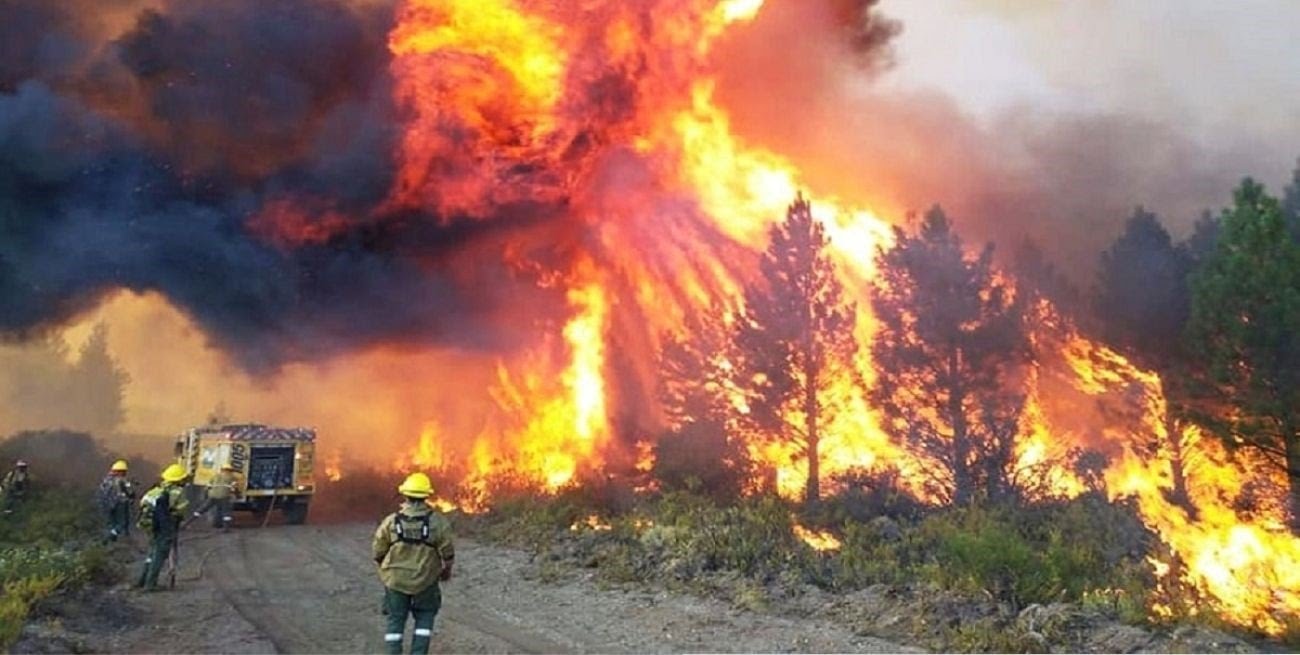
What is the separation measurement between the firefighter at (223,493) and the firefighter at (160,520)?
34.4ft

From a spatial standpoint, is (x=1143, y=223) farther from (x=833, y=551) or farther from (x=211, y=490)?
(x=211, y=490)

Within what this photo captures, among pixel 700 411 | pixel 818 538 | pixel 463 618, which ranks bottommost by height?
pixel 463 618

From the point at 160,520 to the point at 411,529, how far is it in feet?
27.7

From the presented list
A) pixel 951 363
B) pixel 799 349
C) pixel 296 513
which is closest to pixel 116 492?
pixel 296 513

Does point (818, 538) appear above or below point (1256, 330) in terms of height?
below

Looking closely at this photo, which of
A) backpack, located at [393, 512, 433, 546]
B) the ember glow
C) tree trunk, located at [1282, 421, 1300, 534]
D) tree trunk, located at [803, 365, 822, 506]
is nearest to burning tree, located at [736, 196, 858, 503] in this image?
tree trunk, located at [803, 365, 822, 506]

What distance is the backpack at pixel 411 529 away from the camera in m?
9.12

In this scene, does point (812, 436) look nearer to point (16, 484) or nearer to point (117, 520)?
point (117, 520)

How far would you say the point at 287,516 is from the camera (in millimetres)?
29047

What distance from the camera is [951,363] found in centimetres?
2527

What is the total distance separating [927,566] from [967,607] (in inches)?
76.3

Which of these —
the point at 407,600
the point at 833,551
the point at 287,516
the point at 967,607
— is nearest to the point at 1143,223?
the point at 833,551

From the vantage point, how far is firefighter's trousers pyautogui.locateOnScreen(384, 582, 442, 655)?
907 cm

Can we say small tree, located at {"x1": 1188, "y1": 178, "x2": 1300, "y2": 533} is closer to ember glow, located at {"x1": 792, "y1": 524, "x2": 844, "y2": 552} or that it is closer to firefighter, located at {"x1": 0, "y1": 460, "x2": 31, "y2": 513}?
ember glow, located at {"x1": 792, "y1": 524, "x2": 844, "y2": 552}
